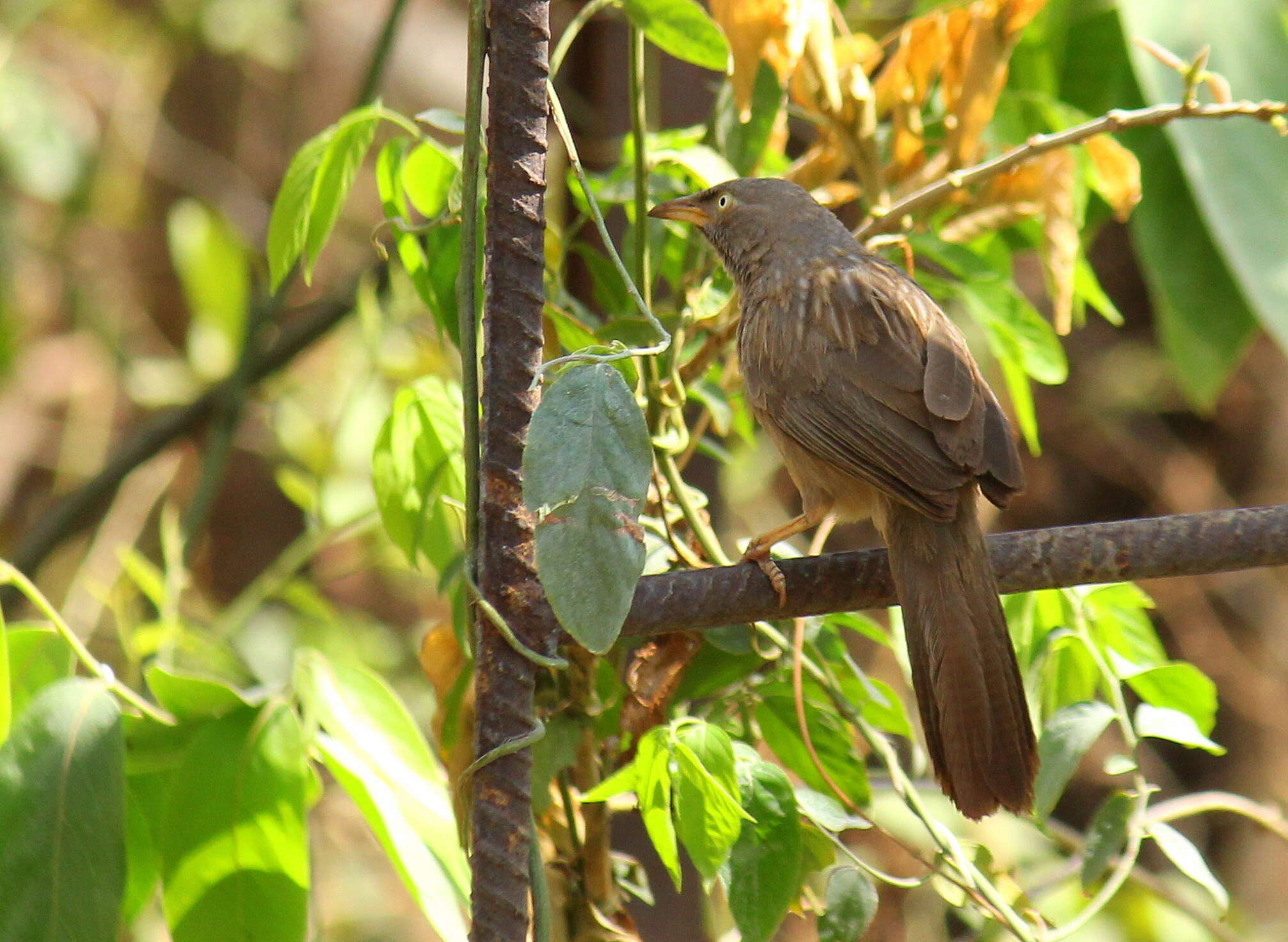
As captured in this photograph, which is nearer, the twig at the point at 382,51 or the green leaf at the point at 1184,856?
the green leaf at the point at 1184,856

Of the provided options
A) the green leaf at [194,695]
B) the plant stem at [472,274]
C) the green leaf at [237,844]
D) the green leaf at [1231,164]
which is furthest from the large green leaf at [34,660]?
the green leaf at [1231,164]

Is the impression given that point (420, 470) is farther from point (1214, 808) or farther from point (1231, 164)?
point (1231, 164)

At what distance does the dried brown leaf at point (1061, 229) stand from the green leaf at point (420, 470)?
1.01 meters

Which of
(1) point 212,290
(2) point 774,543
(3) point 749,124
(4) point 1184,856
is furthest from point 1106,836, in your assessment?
(1) point 212,290

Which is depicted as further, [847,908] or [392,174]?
[392,174]

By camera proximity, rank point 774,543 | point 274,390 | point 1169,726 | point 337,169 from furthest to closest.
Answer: point 274,390 < point 774,543 < point 337,169 < point 1169,726

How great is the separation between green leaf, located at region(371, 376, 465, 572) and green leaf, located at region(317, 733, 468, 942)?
338 millimetres

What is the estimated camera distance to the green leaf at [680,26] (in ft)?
6.46

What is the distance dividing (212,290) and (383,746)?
248cm

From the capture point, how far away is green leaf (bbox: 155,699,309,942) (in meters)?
1.86

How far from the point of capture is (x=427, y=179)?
2195 millimetres

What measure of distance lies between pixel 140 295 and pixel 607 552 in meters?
5.52

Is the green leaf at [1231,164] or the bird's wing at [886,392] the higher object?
the green leaf at [1231,164]

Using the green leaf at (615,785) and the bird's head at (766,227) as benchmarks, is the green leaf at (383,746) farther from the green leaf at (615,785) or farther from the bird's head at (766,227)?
the bird's head at (766,227)
